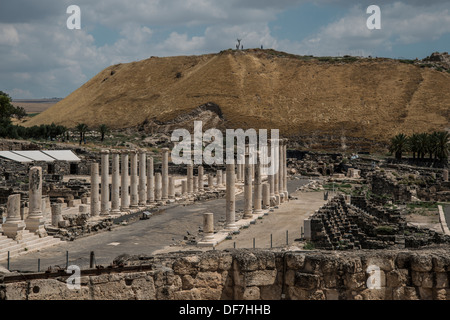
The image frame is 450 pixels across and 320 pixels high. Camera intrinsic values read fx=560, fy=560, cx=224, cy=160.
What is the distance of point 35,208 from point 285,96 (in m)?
101

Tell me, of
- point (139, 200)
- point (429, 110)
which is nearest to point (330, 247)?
point (139, 200)

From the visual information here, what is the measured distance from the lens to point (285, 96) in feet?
401

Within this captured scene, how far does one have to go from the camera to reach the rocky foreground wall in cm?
1098

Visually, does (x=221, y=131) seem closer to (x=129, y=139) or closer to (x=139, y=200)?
(x=129, y=139)

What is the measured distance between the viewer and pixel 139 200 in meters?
37.6

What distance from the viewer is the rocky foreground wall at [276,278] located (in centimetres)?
1098

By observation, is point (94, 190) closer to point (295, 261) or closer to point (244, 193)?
point (244, 193)

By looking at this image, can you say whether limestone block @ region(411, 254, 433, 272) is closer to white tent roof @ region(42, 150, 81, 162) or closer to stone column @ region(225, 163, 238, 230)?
stone column @ region(225, 163, 238, 230)

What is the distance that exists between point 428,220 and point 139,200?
761 inches

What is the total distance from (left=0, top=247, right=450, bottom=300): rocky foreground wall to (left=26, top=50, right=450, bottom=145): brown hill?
93899mm

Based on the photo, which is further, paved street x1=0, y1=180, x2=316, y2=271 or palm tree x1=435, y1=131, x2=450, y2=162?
palm tree x1=435, y1=131, x2=450, y2=162

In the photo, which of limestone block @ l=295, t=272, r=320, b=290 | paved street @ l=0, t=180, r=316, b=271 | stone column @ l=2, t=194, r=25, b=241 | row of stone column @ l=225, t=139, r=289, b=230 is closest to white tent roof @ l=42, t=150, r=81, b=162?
paved street @ l=0, t=180, r=316, b=271

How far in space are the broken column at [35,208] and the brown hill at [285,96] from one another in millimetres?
83880

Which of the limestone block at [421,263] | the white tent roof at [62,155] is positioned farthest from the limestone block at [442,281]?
the white tent roof at [62,155]
